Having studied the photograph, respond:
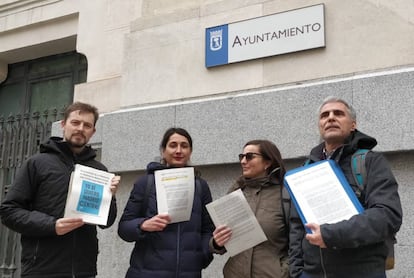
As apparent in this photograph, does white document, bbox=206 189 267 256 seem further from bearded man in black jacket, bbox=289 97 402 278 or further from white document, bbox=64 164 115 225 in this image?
white document, bbox=64 164 115 225

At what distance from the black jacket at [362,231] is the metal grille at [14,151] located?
198 inches

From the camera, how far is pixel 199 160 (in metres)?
4.98

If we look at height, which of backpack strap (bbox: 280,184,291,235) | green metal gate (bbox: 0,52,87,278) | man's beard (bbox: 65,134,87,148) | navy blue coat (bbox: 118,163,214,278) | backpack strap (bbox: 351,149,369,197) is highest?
green metal gate (bbox: 0,52,87,278)

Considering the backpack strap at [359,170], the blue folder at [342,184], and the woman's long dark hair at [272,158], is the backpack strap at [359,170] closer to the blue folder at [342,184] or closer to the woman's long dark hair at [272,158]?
the blue folder at [342,184]

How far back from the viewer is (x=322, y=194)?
2674 mm

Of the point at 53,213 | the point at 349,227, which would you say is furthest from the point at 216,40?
the point at 349,227

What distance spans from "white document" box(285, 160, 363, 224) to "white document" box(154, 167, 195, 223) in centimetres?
79

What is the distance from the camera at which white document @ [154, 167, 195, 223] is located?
10.8 feet

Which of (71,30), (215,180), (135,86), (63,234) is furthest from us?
(71,30)

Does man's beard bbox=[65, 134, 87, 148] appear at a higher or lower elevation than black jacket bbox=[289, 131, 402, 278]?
higher

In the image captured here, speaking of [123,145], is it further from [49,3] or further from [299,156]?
[49,3]

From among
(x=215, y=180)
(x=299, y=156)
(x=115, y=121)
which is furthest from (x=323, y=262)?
(x=115, y=121)

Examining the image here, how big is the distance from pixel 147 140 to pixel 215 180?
89cm

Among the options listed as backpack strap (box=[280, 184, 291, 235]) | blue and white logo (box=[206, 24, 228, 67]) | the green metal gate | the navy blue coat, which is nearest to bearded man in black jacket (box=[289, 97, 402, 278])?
backpack strap (box=[280, 184, 291, 235])
